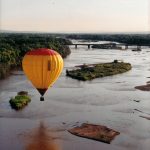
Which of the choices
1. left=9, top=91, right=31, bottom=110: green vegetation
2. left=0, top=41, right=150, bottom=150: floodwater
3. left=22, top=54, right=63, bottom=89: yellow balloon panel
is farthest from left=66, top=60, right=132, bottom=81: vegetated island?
left=22, top=54, right=63, bottom=89: yellow balloon panel

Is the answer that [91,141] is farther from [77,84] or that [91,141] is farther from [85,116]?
[77,84]

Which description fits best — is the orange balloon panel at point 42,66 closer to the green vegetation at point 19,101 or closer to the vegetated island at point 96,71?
the green vegetation at point 19,101

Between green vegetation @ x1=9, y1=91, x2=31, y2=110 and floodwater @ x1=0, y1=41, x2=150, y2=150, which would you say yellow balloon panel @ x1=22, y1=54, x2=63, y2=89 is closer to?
floodwater @ x1=0, y1=41, x2=150, y2=150

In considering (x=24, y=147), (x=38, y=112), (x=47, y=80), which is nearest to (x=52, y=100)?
(x=38, y=112)

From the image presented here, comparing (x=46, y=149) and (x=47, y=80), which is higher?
(x=47, y=80)

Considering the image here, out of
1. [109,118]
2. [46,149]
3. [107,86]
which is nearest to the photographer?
[46,149]

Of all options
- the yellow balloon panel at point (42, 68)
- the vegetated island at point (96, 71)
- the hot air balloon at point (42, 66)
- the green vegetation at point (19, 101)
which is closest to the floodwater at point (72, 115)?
the green vegetation at point (19, 101)

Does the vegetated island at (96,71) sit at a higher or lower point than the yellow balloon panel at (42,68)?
lower
